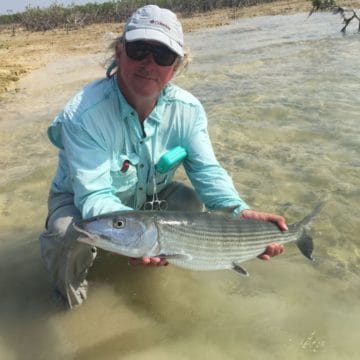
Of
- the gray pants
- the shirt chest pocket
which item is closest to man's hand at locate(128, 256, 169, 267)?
the gray pants

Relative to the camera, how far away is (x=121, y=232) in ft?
9.21

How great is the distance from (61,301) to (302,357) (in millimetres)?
1737

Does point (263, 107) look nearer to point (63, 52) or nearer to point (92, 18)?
point (63, 52)

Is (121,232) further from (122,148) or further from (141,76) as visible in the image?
(141,76)

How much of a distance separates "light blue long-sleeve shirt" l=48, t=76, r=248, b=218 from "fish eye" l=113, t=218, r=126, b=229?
1.65 ft

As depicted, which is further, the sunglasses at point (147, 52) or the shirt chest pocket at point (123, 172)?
the shirt chest pocket at point (123, 172)

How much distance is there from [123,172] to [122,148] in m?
0.17

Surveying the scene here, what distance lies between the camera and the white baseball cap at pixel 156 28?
3.39m

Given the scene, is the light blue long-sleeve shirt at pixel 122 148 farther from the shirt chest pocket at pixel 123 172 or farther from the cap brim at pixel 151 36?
the cap brim at pixel 151 36

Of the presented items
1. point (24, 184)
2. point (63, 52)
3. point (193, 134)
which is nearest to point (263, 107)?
point (24, 184)

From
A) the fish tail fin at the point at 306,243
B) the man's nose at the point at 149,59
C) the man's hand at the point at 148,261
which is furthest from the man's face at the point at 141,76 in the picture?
the fish tail fin at the point at 306,243

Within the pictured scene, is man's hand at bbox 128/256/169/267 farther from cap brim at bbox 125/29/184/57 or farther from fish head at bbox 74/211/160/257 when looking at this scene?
cap brim at bbox 125/29/184/57

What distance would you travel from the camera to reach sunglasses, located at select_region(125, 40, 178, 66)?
3420 mm

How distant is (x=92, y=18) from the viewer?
127 ft
